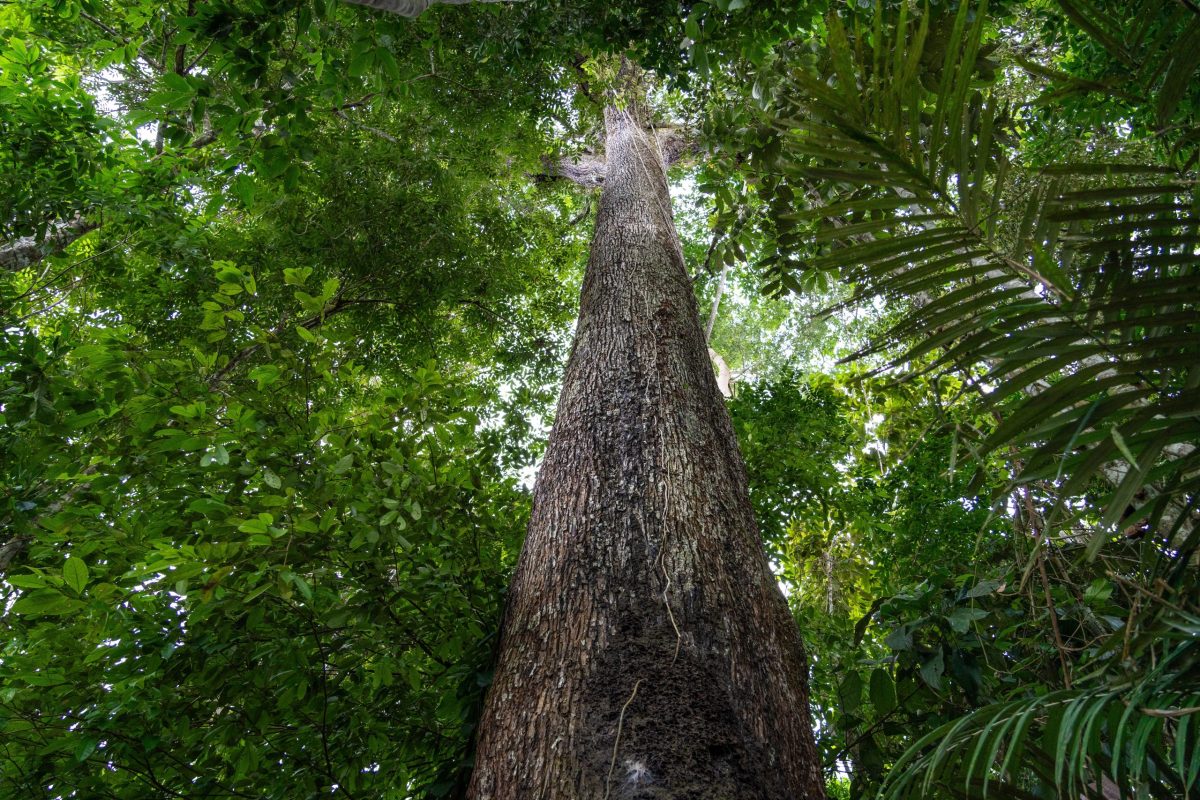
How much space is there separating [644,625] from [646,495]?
1.49 feet

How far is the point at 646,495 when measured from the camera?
1909 mm

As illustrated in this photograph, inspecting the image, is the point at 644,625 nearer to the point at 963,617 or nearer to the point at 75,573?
the point at 963,617

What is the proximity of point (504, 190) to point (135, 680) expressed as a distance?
647cm

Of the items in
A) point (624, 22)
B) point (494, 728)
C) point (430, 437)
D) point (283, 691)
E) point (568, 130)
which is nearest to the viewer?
point (494, 728)

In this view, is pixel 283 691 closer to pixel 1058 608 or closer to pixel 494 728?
pixel 494 728

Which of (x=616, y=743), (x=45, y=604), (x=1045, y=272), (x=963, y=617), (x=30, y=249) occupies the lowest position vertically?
(x=616, y=743)

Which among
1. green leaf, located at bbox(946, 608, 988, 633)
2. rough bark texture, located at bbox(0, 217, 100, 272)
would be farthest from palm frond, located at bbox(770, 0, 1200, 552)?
rough bark texture, located at bbox(0, 217, 100, 272)

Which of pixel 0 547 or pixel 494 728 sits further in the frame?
pixel 0 547

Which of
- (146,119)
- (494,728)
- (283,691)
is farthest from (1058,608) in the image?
(146,119)

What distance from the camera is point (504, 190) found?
7.22 meters

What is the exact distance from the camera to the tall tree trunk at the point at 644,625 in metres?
1.31

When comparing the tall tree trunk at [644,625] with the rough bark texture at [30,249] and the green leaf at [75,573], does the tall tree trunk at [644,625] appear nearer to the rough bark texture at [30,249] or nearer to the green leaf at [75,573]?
the green leaf at [75,573]

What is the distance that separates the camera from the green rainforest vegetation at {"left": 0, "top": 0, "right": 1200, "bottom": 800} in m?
0.98

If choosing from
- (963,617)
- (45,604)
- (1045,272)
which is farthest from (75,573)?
(963,617)
